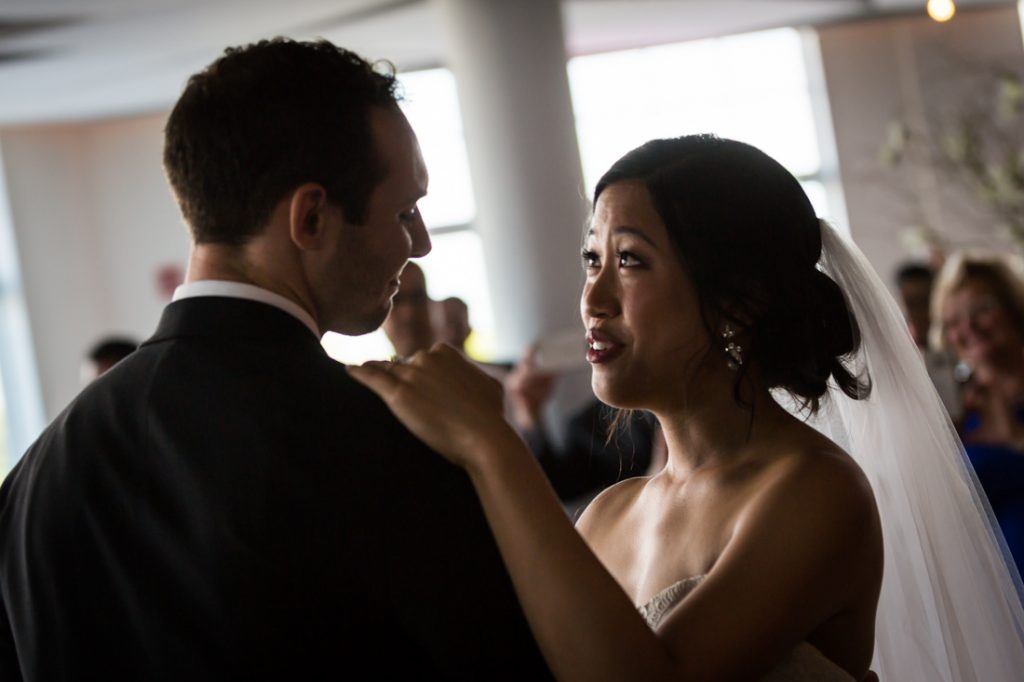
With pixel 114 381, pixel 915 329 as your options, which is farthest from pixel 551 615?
pixel 915 329

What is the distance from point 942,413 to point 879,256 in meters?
7.46

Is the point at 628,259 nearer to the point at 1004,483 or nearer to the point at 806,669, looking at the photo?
the point at 806,669

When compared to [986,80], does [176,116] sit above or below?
below

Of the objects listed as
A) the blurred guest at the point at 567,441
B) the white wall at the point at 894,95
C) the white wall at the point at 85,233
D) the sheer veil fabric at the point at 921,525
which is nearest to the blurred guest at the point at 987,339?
the blurred guest at the point at 567,441

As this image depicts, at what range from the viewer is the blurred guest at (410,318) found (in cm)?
410

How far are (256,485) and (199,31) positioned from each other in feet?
19.2

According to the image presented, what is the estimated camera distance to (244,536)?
1.38m

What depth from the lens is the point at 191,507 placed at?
55.1 inches

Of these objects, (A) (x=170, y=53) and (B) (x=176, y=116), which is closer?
(B) (x=176, y=116)

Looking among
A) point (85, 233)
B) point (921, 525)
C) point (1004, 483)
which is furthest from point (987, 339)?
point (85, 233)

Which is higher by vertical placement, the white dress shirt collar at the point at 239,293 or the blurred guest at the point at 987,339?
the white dress shirt collar at the point at 239,293

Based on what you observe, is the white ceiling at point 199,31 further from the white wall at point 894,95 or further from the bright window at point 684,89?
the white wall at point 894,95

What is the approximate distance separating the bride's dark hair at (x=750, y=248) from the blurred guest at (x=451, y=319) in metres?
2.77

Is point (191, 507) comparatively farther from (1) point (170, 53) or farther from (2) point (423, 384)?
(1) point (170, 53)
